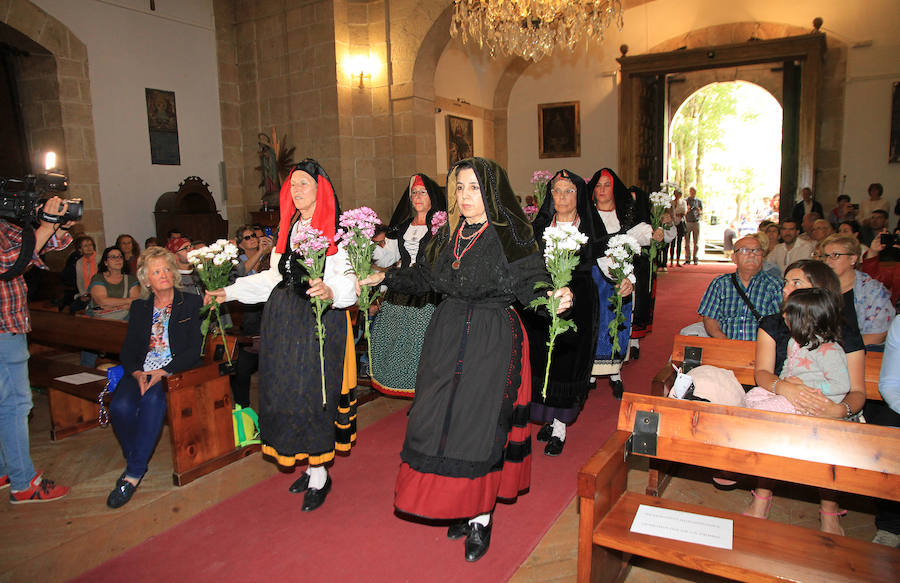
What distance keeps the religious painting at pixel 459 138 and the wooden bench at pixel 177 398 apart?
9635 mm

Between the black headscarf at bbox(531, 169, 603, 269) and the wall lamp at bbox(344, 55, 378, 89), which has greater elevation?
the wall lamp at bbox(344, 55, 378, 89)

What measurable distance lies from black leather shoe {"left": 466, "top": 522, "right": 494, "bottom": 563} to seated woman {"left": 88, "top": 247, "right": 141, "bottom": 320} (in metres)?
4.47

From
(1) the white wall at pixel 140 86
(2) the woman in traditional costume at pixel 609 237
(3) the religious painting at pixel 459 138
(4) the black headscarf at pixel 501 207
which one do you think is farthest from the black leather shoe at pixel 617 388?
(3) the religious painting at pixel 459 138

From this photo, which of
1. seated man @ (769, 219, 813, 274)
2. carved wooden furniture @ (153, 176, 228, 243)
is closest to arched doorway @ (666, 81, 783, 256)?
seated man @ (769, 219, 813, 274)

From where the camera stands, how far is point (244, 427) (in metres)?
4.41

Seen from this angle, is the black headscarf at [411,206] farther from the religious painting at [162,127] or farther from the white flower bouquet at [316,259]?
the religious painting at [162,127]

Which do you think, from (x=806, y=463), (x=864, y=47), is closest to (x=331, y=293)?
(x=806, y=463)

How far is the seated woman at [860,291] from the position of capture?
4.05 meters

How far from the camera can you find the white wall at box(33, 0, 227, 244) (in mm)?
9453

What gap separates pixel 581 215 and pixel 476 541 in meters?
2.33

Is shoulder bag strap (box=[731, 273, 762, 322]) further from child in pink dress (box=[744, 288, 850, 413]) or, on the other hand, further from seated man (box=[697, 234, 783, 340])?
child in pink dress (box=[744, 288, 850, 413])

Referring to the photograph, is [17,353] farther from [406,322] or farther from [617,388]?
[617,388]

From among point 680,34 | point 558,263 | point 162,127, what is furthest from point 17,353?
point 680,34

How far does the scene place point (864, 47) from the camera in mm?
11031
